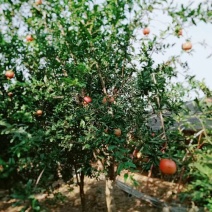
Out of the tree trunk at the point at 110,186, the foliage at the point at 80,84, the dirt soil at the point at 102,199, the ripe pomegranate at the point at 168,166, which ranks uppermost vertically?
the foliage at the point at 80,84

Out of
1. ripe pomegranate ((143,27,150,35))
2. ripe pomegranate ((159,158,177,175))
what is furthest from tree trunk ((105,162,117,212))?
ripe pomegranate ((159,158,177,175))

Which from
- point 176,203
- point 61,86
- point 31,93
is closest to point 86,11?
point 61,86

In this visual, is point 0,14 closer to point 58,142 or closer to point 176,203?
point 58,142

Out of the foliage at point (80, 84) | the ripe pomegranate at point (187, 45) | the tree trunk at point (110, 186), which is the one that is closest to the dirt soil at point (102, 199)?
the tree trunk at point (110, 186)

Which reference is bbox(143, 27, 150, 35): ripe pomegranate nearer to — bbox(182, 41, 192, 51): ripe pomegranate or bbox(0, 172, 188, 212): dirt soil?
bbox(182, 41, 192, 51): ripe pomegranate

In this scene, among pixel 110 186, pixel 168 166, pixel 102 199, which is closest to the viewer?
pixel 168 166

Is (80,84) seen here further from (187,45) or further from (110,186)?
(110,186)

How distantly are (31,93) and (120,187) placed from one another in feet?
22.3

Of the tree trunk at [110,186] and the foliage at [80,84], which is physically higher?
the foliage at [80,84]

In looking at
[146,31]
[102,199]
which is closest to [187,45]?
[146,31]

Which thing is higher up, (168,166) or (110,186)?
(168,166)

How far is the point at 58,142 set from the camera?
5648 mm

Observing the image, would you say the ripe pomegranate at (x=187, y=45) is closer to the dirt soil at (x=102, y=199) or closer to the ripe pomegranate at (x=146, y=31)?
the ripe pomegranate at (x=146, y=31)

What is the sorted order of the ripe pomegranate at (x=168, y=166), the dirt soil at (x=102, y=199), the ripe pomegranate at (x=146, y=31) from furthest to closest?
the dirt soil at (x=102, y=199) < the ripe pomegranate at (x=146, y=31) < the ripe pomegranate at (x=168, y=166)
